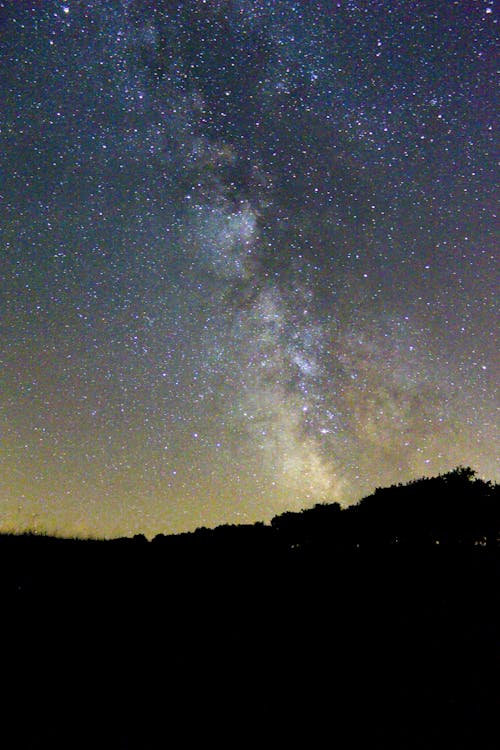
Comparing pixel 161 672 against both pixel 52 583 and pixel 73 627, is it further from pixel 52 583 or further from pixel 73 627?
pixel 52 583

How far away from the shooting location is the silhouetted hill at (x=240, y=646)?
20.6ft

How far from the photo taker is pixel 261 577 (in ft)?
35.8

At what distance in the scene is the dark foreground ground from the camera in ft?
20.5

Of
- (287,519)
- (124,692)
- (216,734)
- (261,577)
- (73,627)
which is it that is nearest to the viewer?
(216,734)

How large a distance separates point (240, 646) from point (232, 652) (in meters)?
0.21

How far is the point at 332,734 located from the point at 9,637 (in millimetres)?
4931

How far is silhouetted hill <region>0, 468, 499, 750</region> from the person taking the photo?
6289mm

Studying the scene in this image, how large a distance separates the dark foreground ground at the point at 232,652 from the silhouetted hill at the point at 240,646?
0.03 m

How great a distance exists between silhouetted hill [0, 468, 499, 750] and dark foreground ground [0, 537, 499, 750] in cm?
3

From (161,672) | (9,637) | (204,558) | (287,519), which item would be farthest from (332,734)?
(287,519)

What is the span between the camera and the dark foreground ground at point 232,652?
6250 millimetres

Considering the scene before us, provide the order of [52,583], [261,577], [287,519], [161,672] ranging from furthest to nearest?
[287,519] → [261,577] → [52,583] → [161,672]

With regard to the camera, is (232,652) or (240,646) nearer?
(232,652)

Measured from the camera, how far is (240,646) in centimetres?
806
